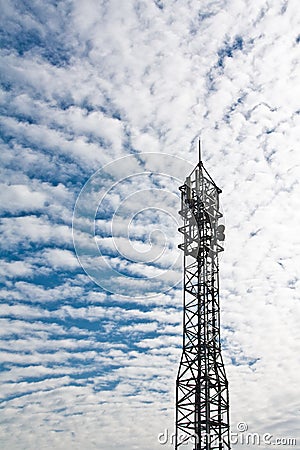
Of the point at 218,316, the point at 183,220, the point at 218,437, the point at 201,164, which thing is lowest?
the point at 218,437

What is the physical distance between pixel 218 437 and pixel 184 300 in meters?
10.8

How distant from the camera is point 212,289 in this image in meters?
50.8

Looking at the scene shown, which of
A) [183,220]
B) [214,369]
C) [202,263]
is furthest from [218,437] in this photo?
[183,220]

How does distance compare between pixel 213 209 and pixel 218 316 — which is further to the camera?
pixel 213 209

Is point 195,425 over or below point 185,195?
below

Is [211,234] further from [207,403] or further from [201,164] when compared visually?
[207,403]

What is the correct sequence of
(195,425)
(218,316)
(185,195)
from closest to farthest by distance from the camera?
1. (195,425)
2. (218,316)
3. (185,195)

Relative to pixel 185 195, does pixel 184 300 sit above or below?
below

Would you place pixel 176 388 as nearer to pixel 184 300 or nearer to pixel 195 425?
pixel 195 425

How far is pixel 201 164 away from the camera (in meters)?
54.8

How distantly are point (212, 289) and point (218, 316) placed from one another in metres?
2.24

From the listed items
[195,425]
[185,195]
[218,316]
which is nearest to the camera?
[195,425]

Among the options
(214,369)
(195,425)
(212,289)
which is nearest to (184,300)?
(212,289)

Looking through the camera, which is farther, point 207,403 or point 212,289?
point 212,289
